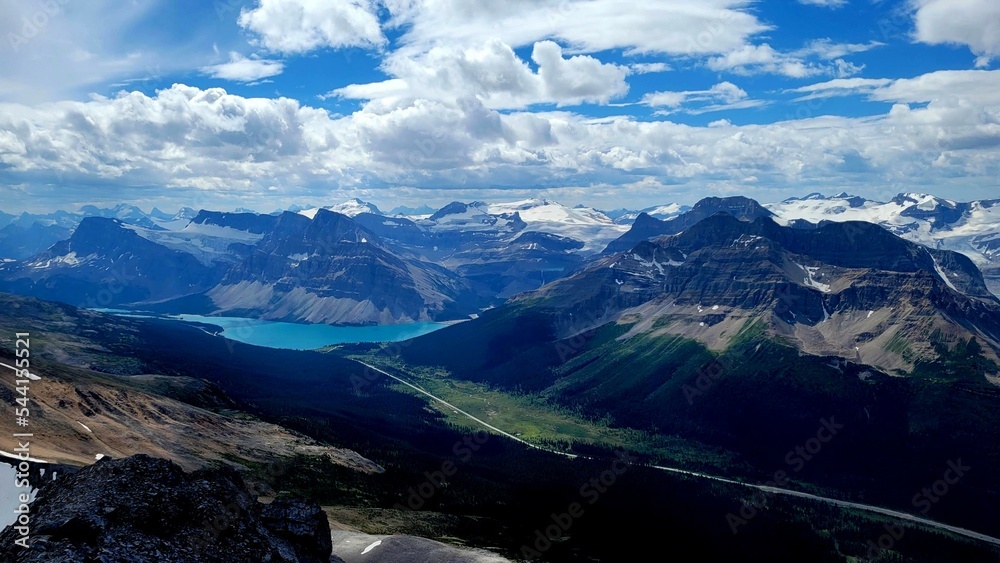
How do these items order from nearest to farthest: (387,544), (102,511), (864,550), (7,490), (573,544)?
(102,511), (7,490), (387,544), (573,544), (864,550)

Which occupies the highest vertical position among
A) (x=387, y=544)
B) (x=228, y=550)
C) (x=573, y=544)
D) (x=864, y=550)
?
(x=228, y=550)

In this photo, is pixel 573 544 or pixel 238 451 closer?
pixel 573 544

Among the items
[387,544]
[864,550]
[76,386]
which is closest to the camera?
[387,544]

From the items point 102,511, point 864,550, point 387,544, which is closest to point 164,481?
point 102,511

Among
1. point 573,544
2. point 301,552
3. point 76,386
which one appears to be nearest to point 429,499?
point 573,544

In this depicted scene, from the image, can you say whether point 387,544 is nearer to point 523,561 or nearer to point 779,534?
point 523,561

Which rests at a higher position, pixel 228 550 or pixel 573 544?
pixel 228 550
